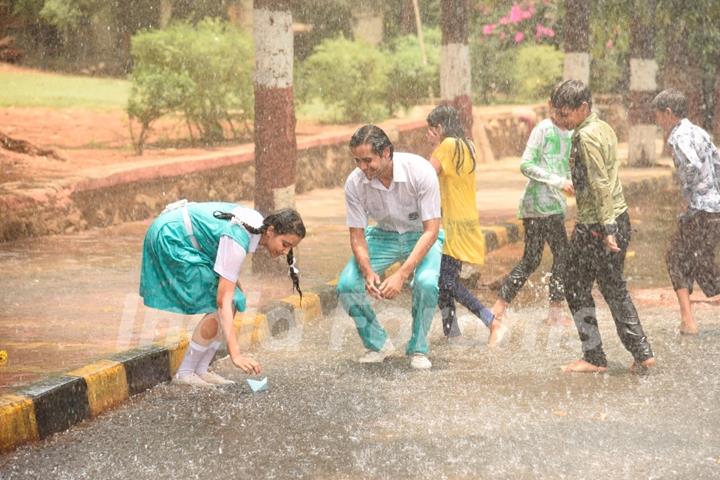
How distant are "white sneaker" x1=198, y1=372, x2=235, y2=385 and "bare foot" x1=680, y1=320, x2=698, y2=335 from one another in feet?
10.2

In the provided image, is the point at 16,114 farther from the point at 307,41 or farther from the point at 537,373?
the point at 537,373

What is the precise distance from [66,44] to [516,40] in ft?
35.6

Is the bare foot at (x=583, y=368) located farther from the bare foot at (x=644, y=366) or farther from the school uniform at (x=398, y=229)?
the school uniform at (x=398, y=229)

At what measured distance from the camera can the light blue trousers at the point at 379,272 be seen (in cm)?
727

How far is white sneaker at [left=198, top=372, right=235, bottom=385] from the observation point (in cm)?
687

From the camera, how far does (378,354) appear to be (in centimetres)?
745

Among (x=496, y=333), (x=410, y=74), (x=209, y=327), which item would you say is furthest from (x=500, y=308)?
(x=410, y=74)

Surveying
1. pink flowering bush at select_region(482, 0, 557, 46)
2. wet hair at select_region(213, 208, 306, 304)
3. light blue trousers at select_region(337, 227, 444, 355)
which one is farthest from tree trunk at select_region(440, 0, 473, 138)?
pink flowering bush at select_region(482, 0, 557, 46)

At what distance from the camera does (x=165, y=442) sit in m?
5.77

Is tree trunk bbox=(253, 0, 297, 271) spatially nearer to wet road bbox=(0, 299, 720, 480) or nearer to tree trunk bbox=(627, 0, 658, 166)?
wet road bbox=(0, 299, 720, 480)

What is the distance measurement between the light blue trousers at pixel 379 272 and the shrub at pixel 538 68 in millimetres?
20669

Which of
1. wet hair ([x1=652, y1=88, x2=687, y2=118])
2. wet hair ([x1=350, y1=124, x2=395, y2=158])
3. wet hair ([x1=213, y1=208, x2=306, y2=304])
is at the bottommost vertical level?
wet hair ([x1=213, y1=208, x2=306, y2=304])

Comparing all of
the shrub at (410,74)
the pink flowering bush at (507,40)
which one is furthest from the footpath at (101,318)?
the pink flowering bush at (507,40)

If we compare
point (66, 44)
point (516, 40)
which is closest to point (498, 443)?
point (66, 44)
